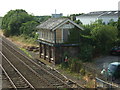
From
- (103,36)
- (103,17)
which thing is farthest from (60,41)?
(103,17)

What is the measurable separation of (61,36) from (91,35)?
12.5ft

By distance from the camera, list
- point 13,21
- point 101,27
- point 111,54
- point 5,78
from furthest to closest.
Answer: point 13,21 < point 111,54 < point 101,27 < point 5,78

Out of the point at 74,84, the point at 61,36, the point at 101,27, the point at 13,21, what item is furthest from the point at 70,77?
the point at 13,21

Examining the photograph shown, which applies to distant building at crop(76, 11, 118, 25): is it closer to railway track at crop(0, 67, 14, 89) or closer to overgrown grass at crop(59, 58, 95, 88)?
overgrown grass at crop(59, 58, 95, 88)

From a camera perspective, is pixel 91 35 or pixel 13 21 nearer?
pixel 91 35

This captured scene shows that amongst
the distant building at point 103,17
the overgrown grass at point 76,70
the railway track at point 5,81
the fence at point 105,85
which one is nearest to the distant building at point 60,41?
the overgrown grass at point 76,70

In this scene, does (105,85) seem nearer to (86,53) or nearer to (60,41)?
(86,53)

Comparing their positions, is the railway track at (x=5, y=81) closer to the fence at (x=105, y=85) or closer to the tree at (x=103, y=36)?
the fence at (x=105, y=85)

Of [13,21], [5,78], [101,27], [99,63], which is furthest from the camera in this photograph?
[13,21]

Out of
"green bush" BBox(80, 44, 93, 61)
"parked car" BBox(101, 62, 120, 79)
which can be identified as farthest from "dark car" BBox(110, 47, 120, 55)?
"parked car" BBox(101, 62, 120, 79)

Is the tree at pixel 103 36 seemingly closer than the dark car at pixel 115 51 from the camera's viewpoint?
Yes

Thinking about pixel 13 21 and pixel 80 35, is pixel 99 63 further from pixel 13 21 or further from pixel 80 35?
pixel 13 21

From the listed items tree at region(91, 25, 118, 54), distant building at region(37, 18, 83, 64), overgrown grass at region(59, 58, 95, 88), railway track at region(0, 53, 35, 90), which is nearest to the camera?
railway track at region(0, 53, 35, 90)

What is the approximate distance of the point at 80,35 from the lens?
2667cm
